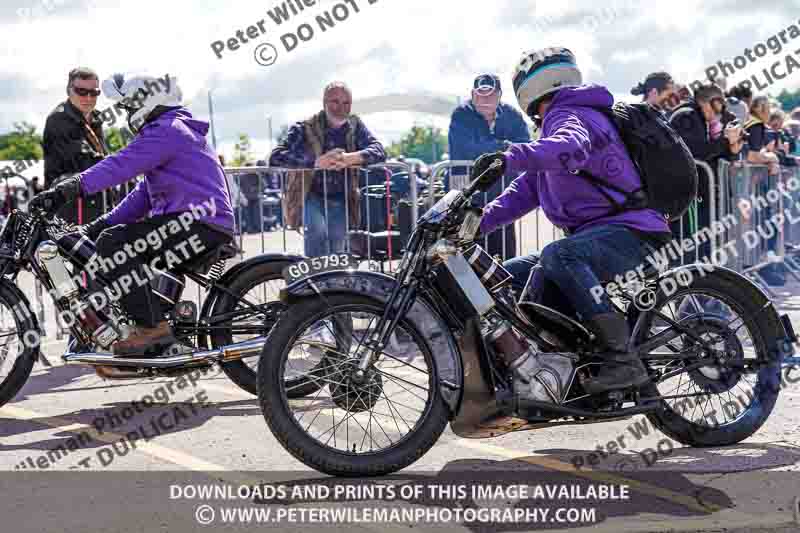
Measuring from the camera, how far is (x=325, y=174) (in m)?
8.95

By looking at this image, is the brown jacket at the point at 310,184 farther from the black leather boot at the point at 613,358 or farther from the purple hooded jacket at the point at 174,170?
the black leather boot at the point at 613,358

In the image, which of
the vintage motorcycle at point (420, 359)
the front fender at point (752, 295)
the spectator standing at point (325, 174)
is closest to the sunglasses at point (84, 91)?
the spectator standing at point (325, 174)

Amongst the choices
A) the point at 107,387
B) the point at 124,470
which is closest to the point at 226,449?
the point at 124,470

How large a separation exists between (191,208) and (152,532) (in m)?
2.65

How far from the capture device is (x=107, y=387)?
7.49 meters

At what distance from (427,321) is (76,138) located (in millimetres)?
4703

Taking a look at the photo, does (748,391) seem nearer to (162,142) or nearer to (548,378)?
(548,378)

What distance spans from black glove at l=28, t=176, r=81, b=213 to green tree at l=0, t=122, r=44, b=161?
3863 inches

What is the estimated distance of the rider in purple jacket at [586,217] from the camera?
5023 millimetres

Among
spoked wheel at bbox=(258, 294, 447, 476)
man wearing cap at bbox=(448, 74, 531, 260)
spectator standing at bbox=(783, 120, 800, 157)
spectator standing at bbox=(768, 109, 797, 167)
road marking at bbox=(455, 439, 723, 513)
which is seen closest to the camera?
road marking at bbox=(455, 439, 723, 513)

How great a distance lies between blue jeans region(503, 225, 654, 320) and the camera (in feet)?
16.5

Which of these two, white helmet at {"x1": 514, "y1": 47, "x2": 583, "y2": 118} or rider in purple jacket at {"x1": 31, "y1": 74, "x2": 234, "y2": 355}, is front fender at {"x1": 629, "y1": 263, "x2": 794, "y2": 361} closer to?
white helmet at {"x1": 514, "y1": 47, "x2": 583, "y2": 118}

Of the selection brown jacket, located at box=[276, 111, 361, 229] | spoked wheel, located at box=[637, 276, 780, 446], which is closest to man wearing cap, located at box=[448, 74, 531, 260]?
brown jacket, located at box=[276, 111, 361, 229]

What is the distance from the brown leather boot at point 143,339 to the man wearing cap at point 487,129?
3.40 m
